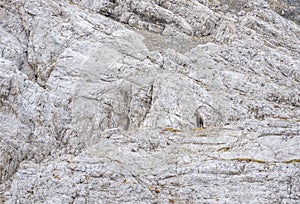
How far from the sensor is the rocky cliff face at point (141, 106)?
14.9 metres

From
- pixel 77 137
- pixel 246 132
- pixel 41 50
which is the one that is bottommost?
pixel 77 137

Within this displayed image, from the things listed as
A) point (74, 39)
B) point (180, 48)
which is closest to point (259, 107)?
point (180, 48)

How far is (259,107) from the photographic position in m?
19.6

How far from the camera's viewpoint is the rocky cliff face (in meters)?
14.9

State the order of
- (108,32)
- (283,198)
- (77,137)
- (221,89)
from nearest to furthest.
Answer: (283,198) < (77,137) < (221,89) < (108,32)

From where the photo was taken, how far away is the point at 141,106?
19516 mm

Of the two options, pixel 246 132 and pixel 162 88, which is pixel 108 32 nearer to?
pixel 162 88

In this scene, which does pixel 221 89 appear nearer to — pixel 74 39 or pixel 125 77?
pixel 125 77

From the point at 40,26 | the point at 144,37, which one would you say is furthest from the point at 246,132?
the point at 40,26

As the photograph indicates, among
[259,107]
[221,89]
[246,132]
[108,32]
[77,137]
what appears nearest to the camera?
[246,132]

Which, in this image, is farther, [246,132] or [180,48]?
[180,48]

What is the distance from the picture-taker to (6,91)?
59.5ft

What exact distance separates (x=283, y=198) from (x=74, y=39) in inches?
627

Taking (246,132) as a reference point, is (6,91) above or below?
below
